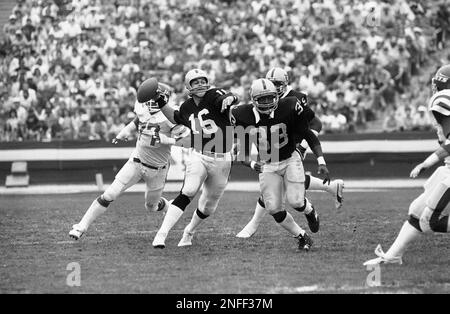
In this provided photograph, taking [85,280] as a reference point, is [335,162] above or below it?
below

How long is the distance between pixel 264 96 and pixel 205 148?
37.5 inches

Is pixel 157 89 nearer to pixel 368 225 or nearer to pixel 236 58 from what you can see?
pixel 368 225

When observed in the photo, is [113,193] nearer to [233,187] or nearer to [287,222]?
[287,222]

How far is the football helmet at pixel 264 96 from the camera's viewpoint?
326 inches

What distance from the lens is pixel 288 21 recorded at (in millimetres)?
19125

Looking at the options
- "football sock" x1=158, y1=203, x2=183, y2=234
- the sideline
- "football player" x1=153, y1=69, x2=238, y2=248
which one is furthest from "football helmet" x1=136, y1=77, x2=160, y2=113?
the sideline

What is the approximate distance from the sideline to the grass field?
148 inches

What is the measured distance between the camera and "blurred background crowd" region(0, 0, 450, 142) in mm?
17953

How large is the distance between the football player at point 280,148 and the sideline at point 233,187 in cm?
731

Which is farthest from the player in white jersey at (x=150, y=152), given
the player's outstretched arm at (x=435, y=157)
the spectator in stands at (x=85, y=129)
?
the spectator in stands at (x=85, y=129)

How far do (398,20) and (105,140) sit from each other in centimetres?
661

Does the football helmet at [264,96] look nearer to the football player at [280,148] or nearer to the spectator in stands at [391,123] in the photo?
the football player at [280,148]

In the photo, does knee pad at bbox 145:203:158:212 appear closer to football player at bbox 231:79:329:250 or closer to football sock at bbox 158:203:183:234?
football sock at bbox 158:203:183:234

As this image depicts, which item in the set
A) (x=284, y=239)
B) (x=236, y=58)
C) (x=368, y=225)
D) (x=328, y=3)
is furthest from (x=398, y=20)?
(x=284, y=239)
